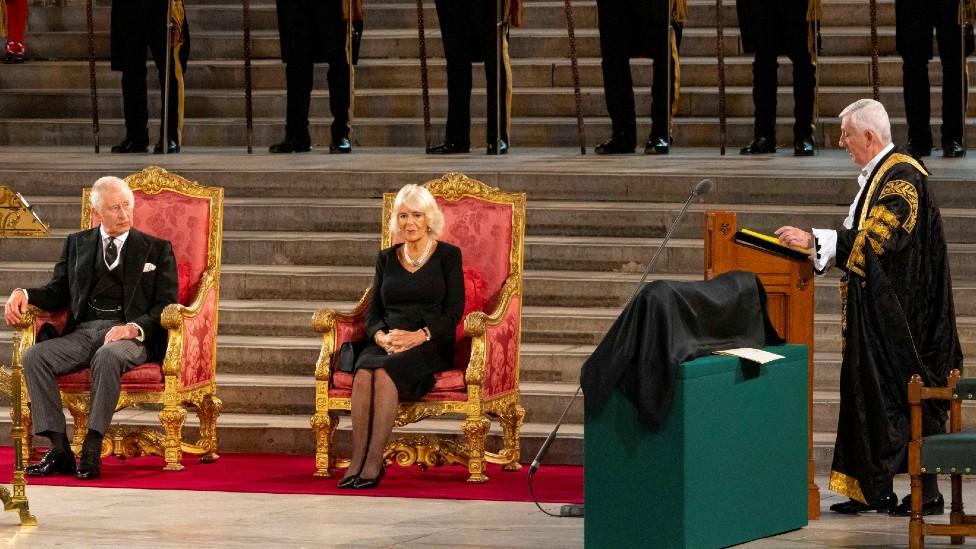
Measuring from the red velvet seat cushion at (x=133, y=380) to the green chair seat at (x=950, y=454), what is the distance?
135 inches

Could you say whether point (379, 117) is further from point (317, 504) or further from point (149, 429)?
point (317, 504)

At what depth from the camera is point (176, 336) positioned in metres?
7.94

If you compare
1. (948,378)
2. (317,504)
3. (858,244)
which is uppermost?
(858,244)

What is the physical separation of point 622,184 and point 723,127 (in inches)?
74.6

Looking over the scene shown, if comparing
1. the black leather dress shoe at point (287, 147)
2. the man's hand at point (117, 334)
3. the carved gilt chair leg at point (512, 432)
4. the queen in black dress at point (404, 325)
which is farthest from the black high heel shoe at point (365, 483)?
the black leather dress shoe at point (287, 147)

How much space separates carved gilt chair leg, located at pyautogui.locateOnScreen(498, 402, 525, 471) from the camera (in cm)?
790

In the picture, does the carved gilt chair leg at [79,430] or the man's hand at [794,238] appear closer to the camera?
the man's hand at [794,238]

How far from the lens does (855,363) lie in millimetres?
6770

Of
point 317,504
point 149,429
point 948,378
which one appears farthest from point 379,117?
point 948,378

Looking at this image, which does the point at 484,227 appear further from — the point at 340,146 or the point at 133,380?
the point at 340,146

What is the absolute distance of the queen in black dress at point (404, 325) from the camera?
7.56 metres

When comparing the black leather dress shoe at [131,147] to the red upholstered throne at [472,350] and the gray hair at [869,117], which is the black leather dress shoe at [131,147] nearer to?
the red upholstered throne at [472,350]

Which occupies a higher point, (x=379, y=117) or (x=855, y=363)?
(x=379, y=117)

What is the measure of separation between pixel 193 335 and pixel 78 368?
0.51 m
